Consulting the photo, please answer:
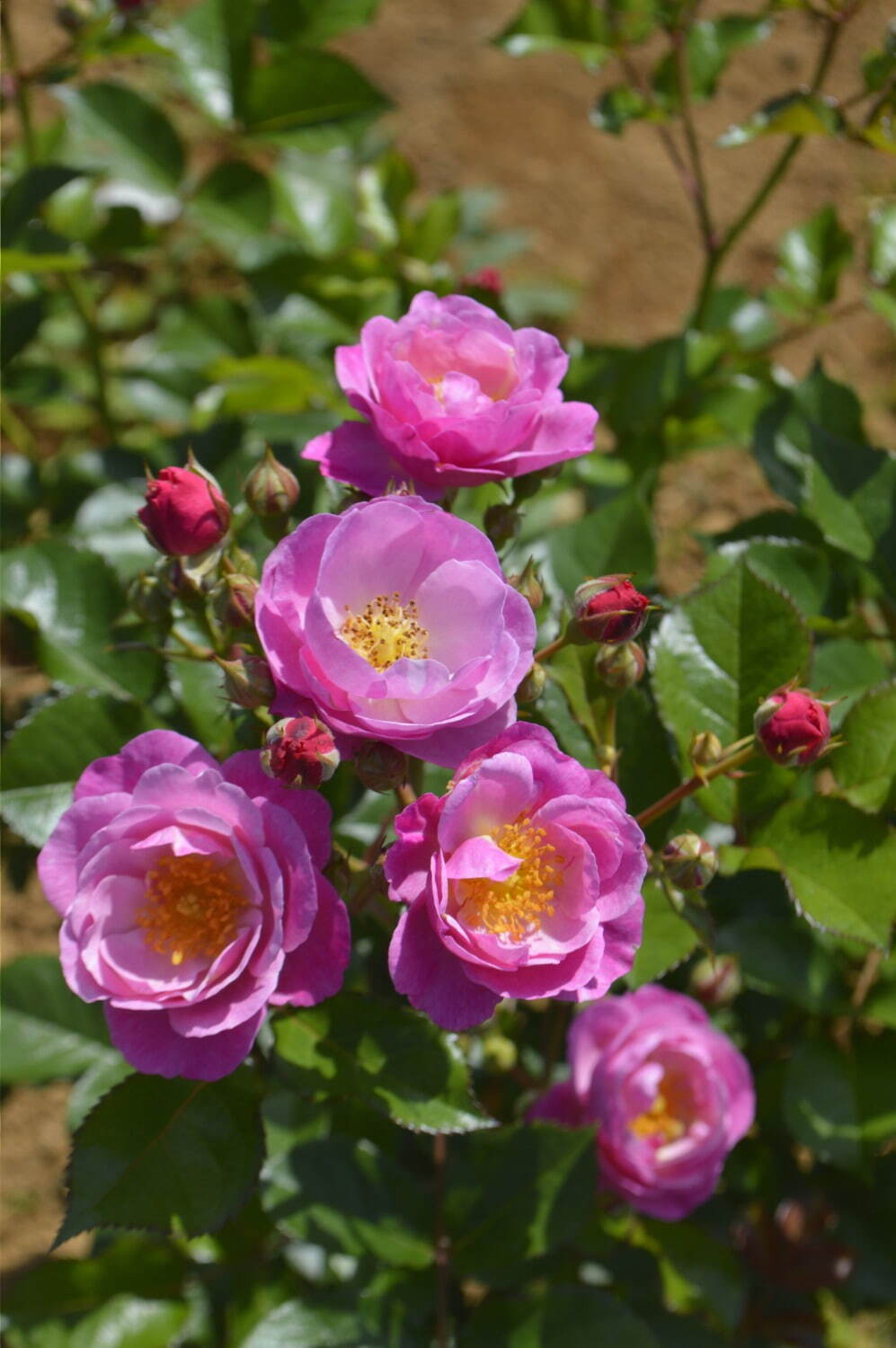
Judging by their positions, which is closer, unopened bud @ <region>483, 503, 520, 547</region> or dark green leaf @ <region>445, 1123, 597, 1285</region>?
unopened bud @ <region>483, 503, 520, 547</region>

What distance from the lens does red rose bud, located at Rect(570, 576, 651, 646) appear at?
1.12 m

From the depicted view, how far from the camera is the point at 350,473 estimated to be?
117cm

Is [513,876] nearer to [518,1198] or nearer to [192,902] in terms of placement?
[192,902]

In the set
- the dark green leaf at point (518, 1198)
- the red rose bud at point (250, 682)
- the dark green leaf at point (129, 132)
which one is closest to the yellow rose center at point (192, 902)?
the red rose bud at point (250, 682)

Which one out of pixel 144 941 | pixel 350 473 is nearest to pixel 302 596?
pixel 350 473

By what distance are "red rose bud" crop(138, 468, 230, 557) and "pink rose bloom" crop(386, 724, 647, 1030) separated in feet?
1.19

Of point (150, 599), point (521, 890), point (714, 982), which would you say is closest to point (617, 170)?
point (714, 982)

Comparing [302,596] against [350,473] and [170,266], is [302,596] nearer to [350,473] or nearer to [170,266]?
[350,473]

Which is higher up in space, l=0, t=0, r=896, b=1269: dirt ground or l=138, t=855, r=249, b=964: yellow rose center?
l=138, t=855, r=249, b=964: yellow rose center

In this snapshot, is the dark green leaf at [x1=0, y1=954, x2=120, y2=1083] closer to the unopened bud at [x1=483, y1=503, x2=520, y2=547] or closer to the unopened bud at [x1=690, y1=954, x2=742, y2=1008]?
the unopened bud at [x1=690, y1=954, x2=742, y2=1008]

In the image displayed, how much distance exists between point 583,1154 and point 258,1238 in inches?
27.6

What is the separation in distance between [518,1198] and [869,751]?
71cm

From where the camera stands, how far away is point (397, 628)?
1.15 m

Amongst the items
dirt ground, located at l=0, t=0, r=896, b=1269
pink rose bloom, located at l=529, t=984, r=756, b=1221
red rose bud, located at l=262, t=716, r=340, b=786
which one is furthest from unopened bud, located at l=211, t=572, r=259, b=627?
dirt ground, located at l=0, t=0, r=896, b=1269
